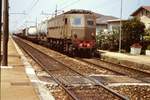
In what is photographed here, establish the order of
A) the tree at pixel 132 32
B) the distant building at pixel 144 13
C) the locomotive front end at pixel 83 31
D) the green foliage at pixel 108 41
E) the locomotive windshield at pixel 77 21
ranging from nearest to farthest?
1. the locomotive front end at pixel 83 31
2. the locomotive windshield at pixel 77 21
3. the tree at pixel 132 32
4. the green foliage at pixel 108 41
5. the distant building at pixel 144 13

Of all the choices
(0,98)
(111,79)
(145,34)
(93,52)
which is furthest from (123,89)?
(145,34)

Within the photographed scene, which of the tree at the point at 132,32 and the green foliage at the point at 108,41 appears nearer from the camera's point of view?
the tree at the point at 132,32

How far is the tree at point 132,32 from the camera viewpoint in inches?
1665

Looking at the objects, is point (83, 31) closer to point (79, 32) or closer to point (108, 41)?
point (79, 32)

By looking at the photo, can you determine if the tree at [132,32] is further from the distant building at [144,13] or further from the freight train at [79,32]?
the distant building at [144,13]

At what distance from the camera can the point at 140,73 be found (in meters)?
19.9

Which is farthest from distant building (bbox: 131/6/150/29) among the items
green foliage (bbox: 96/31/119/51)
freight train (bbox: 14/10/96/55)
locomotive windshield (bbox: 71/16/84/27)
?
locomotive windshield (bbox: 71/16/84/27)

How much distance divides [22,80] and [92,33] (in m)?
17.9

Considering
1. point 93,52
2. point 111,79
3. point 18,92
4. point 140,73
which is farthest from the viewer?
point 93,52

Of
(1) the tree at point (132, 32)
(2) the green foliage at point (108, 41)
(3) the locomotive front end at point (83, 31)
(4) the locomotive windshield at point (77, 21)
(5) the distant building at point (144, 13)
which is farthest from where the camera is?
(5) the distant building at point (144, 13)

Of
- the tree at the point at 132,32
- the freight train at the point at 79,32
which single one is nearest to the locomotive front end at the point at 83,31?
the freight train at the point at 79,32

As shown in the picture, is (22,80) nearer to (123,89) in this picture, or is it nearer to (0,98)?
(123,89)

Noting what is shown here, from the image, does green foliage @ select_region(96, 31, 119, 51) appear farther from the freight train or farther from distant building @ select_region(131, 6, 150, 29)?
distant building @ select_region(131, 6, 150, 29)

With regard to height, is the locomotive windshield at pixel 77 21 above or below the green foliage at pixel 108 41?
above
